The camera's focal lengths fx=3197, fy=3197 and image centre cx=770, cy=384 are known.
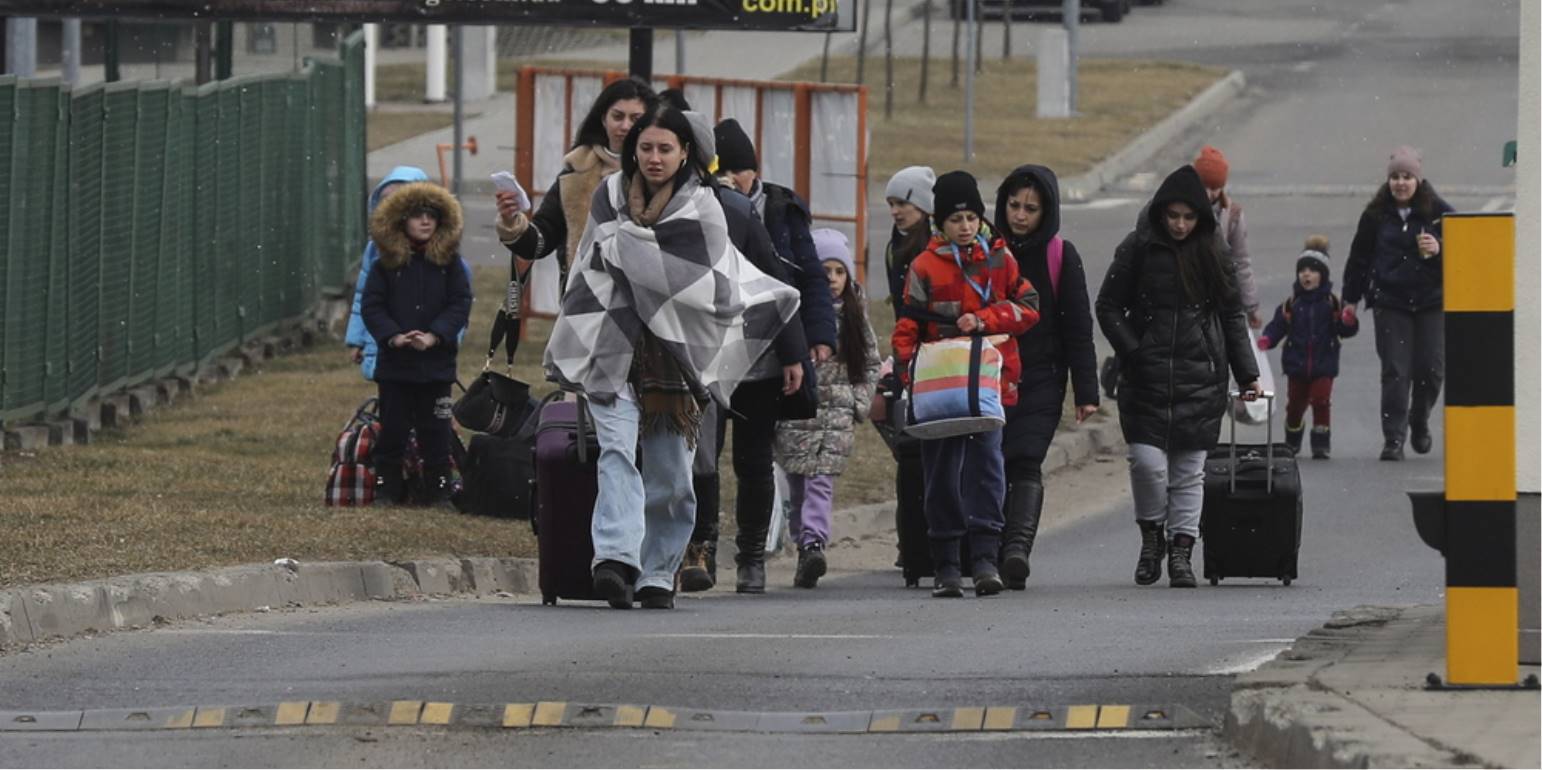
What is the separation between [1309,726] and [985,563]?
4946mm

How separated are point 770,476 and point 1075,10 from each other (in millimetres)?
29412

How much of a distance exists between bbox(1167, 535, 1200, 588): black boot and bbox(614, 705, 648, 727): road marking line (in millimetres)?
4676

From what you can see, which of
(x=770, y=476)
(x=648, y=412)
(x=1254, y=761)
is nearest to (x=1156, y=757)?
(x=1254, y=761)

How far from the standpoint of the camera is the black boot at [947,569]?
1159 centimetres

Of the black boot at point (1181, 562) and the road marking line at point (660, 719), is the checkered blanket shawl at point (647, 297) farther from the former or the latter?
the road marking line at point (660, 719)

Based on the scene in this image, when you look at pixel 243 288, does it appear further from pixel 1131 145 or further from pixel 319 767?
pixel 1131 145

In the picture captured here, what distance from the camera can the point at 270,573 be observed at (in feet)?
36.6

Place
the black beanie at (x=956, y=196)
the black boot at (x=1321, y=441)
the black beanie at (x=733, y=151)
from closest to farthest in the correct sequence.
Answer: the black beanie at (x=956, y=196) < the black beanie at (x=733, y=151) < the black boot at (x=1321, y=441)

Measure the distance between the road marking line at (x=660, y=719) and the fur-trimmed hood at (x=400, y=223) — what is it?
645 centimetres

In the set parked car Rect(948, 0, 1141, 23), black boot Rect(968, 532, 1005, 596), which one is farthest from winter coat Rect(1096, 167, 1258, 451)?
parked car Rect(948, 0, 1141, 23)

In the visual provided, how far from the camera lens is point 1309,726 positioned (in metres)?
6.67

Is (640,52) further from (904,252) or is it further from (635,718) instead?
(635,718)

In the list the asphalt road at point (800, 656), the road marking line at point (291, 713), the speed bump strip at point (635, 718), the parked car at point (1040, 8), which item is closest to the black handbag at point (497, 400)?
the asphalt road at point (800, 656)

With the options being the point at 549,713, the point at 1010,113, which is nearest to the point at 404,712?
the point at 549,713
